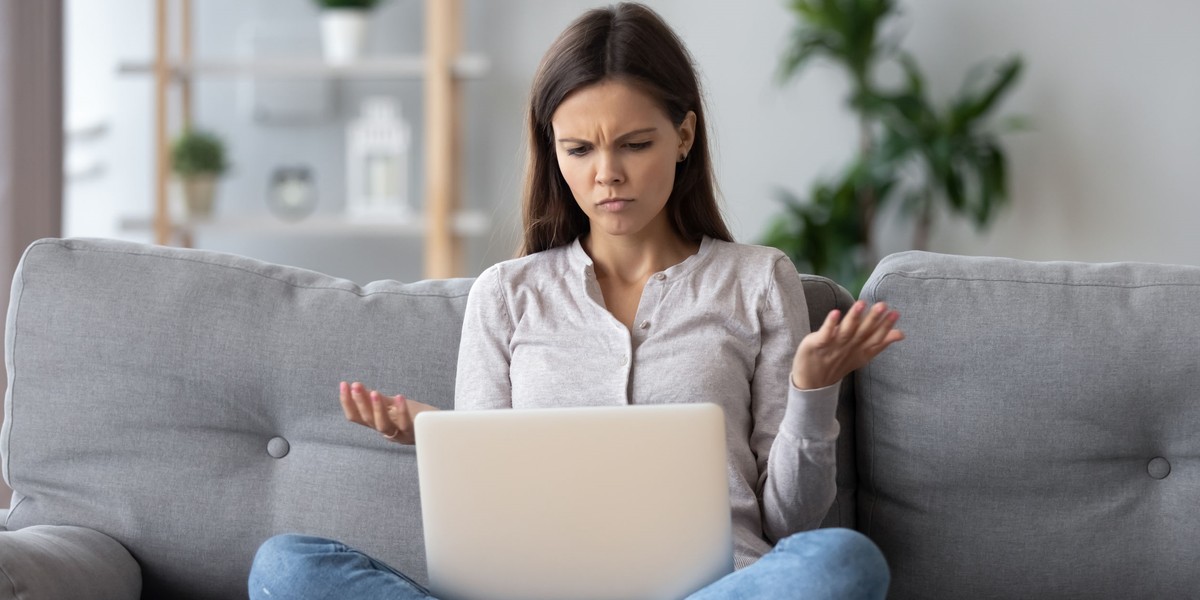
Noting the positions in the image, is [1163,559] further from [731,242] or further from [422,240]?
[422,240]

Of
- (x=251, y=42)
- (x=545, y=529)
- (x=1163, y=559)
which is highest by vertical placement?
(x=251, y=42)

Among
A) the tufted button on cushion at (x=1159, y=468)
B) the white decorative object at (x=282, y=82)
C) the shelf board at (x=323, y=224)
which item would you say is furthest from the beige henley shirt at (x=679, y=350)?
the white decorative object at (x=282, y=82)

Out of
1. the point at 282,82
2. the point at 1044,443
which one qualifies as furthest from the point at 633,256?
the point at 282,82

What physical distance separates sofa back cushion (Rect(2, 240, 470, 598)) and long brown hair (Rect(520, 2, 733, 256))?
196 millimetres

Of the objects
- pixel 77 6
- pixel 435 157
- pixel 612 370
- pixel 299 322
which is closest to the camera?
pixel 612 370

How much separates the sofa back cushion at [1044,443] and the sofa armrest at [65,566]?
895 mm

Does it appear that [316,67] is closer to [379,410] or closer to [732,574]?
[379,410]

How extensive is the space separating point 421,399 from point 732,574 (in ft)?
1.80

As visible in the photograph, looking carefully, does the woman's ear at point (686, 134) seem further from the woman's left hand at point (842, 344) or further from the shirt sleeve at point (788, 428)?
the woman's left hand at point (842, 344)

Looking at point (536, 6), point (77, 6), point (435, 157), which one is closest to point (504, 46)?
point (536, 6)

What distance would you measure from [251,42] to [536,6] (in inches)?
34.0

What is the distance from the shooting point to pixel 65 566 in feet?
4.31

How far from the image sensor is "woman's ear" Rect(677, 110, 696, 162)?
1499 millimetres

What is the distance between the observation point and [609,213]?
1.41 meters
